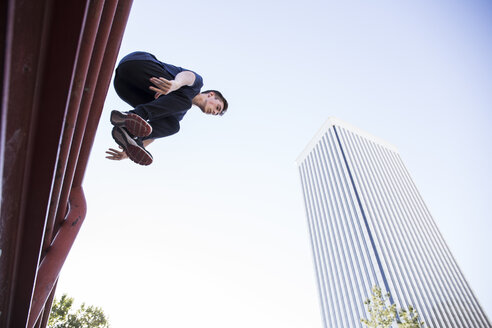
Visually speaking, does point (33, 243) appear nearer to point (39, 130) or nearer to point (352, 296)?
point (39, 130)

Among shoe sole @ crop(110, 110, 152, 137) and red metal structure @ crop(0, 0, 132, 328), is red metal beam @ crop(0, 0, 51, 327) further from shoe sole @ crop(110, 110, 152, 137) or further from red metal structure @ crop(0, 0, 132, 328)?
shoe sole @ crop(110, 110, 152, 137)

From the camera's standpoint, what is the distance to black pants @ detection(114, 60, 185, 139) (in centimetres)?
220

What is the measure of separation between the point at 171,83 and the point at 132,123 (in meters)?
0.47

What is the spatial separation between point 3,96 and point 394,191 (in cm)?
5985

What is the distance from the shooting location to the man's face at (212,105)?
2986 millimetres

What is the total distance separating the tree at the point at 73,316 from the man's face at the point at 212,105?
1863 cm

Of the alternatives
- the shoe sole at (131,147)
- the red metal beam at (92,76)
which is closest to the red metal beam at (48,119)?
the red metal beam at (92,76)

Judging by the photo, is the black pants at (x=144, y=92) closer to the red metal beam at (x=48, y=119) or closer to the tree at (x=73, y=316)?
the red metal beam at (x=48, y=119)

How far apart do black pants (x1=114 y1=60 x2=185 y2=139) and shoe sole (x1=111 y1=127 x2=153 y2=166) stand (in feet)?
0.74

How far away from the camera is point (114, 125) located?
2.16 metres

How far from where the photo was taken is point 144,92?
2.48m

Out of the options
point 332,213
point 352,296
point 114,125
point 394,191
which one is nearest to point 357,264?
point 352,296

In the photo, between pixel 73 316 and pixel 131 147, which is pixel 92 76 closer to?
pixel 131 147

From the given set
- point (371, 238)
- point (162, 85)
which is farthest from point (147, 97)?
point (371, 238)
